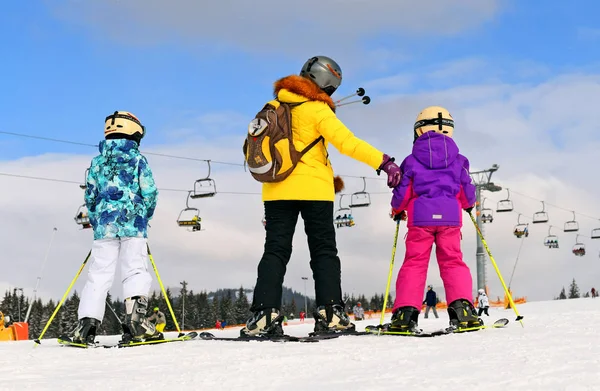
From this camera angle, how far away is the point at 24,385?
3605 mm

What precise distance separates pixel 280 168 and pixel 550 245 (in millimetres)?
41439

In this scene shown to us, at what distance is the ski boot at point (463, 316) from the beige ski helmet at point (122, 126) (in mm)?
3598

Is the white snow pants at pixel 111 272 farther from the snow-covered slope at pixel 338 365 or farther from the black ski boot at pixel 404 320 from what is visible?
the black ski boot at pixel 404 320

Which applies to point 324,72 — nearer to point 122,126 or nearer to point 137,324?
point 122,126

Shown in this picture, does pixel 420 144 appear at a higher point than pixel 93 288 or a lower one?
higher

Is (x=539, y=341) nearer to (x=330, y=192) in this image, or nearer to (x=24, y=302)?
(x=330, y=192)

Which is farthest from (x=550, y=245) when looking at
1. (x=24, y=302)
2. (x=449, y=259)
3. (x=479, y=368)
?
(x=24, y=302)

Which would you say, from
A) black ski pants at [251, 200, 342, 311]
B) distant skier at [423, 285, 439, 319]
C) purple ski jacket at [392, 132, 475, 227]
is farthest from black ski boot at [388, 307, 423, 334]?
distant skier at [423, 285, 439, 319]

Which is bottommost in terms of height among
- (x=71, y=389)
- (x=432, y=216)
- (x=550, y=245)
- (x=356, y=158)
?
(x=71, y=389)

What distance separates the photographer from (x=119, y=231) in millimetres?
6328

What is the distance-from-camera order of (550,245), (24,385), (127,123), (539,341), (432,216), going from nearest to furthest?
(24,385), (539,341), (432,216), (127,123), (550,245)

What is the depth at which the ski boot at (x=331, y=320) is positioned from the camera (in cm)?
594

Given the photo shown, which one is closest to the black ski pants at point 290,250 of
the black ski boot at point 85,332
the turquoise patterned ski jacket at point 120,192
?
the turquoise patterned ski jacket at point 120,192

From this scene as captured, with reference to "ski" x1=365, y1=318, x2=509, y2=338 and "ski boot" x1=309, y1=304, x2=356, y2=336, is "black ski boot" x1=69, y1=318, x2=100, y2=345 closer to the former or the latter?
"ski boot" x1=309, y1=304, x2=356, y2=336
